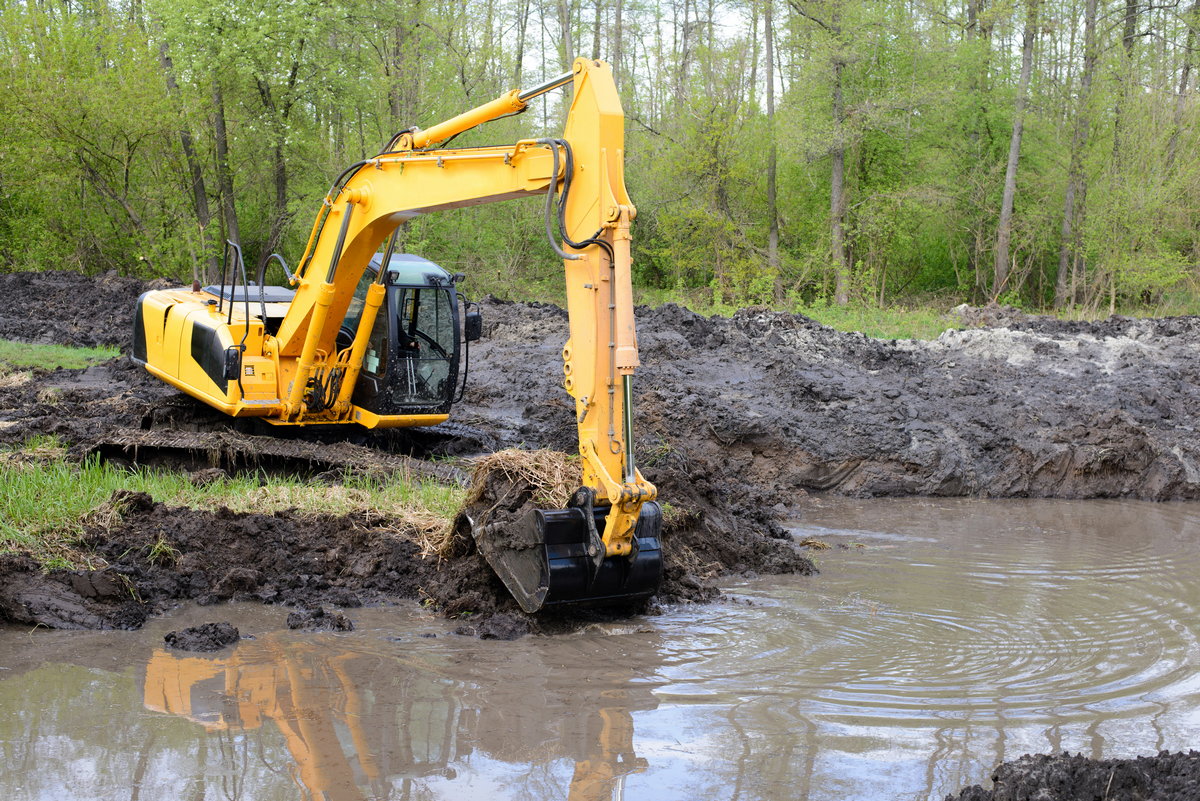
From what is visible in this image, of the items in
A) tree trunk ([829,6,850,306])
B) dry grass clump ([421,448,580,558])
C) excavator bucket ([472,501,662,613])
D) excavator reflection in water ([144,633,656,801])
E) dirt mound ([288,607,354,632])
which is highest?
tree trunk ([829,6,850,306])

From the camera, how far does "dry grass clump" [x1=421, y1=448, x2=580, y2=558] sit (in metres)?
6.04

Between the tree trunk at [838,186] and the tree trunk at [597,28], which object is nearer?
the tree trunk at [838,186]

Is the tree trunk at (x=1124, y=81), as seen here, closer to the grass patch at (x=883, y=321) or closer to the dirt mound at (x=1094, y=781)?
the grass patch at (x=883, y=321)

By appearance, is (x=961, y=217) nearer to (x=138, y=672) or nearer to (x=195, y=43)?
(x=195, y=43)

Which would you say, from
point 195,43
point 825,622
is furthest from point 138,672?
point 195,43

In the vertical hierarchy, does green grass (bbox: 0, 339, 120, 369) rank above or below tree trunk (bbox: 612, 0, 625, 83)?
below

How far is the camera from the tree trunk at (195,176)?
23266 mm

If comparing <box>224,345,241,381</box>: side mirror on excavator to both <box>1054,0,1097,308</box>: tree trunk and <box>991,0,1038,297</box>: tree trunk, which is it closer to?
Result: <box>991,0,1038,297</box>: tree trunk

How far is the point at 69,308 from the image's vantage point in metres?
19.3

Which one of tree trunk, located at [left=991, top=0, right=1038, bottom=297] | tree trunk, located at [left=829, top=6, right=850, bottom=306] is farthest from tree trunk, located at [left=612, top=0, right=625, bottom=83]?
tree trunk, located at [left=991, top=0, right=1038, bottom=297]

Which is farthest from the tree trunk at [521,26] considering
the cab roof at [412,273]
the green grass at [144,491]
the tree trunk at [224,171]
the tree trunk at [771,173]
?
the green grass at [144,491]

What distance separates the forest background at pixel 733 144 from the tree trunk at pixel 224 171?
7cm

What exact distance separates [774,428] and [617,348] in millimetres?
5663

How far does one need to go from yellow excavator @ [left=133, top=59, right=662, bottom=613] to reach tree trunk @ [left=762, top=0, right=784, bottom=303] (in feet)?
55.2
